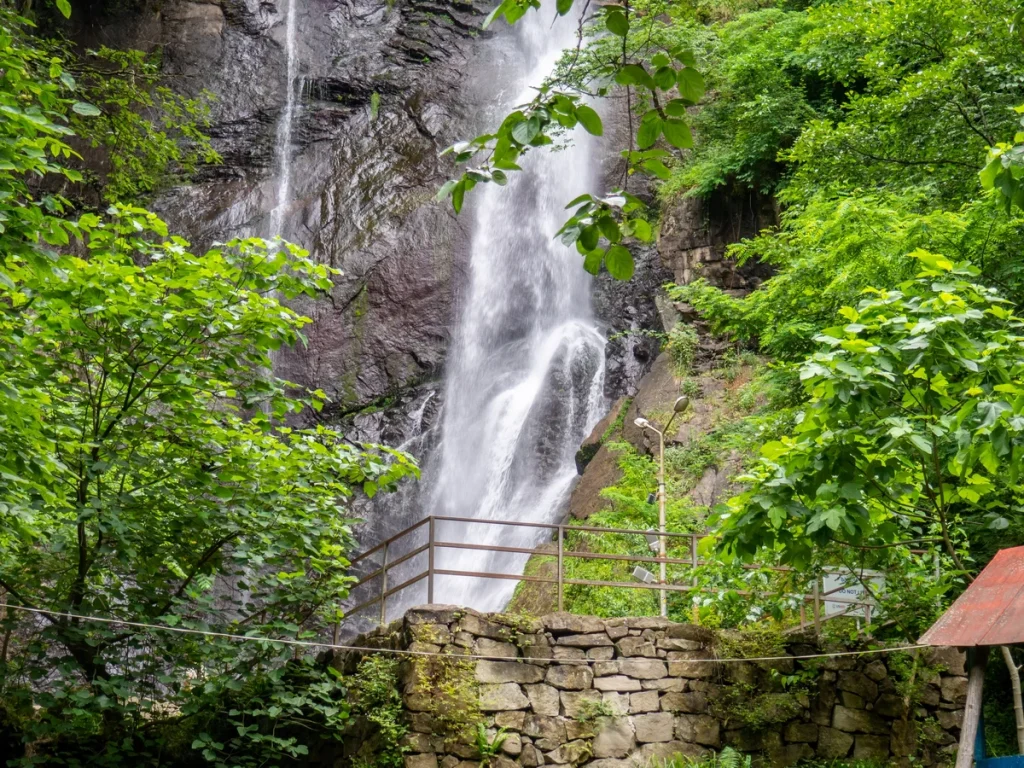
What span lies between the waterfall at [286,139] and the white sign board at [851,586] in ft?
51.1

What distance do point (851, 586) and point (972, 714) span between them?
531 cm

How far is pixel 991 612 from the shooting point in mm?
4793

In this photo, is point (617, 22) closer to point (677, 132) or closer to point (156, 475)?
point (677, 132)

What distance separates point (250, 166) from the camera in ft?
80.2

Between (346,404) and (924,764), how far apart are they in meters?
14.0

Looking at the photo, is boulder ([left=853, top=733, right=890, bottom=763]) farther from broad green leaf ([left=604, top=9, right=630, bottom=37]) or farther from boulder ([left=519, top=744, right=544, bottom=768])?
broad green leaf ([left=604, top=9, right=630, bottom=37])

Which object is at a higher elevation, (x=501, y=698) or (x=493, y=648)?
(x=493, y=648)

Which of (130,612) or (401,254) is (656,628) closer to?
(130,612)

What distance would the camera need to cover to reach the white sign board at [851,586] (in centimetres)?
917

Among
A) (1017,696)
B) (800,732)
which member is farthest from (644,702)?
(1017,696)

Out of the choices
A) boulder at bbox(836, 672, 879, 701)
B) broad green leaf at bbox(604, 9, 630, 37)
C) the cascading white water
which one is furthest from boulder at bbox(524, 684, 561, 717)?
broad green leaf at bbox(604, 9, 630, 37)

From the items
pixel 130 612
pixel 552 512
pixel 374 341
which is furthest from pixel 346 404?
pixel 130 612

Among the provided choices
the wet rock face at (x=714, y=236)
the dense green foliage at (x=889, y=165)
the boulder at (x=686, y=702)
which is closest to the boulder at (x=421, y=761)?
the boulder at (x=686, y=702)

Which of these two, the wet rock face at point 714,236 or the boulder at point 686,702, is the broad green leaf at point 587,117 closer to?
the boulder at point 686,702
